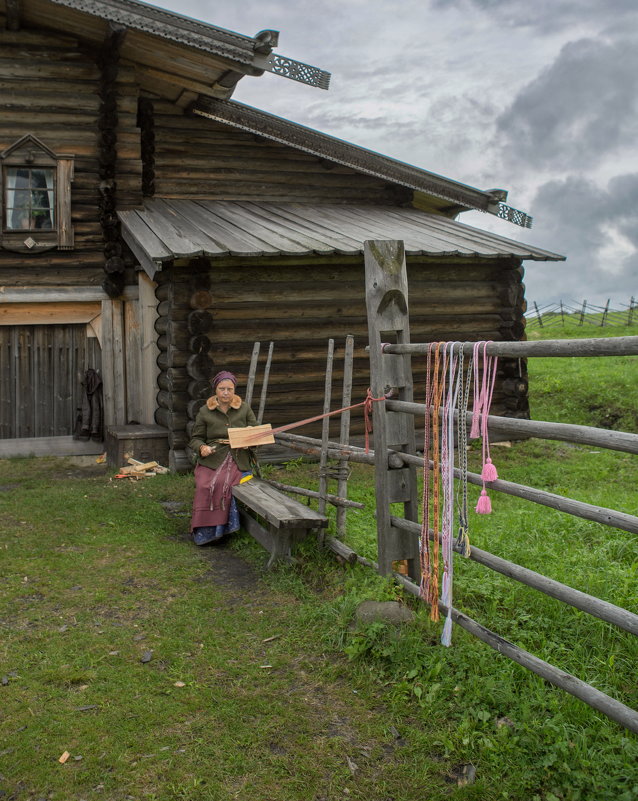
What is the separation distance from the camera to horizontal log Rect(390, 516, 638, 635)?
332 centimetres

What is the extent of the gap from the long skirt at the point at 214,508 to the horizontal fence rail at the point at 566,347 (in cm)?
324

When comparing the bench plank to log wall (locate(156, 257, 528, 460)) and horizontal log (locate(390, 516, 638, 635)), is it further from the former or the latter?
log wall (locate(156, 257, 528, 460))

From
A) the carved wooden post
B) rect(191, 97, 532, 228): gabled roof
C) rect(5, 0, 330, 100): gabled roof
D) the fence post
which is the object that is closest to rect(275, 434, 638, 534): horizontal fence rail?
the carved wooden post

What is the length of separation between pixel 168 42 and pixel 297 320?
→ 4082 mm

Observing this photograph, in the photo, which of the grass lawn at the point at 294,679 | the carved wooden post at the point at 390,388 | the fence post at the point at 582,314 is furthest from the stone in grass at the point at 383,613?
the fence post at the point at 582,314

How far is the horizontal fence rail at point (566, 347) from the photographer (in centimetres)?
318

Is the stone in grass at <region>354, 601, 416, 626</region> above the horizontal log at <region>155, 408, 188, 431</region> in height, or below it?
below

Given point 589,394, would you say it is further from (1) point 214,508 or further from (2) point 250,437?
(1) point 214,508

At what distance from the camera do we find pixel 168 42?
10.6m

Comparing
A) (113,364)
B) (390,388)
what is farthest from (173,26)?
(390,388)

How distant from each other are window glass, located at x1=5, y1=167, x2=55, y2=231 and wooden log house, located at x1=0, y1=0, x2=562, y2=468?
0.07 feet

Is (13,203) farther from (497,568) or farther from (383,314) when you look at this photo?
(497,568)

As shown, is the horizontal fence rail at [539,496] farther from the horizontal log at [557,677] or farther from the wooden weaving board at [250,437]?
the wooden weaving board at [250,437]

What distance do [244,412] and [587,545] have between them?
3.15 meters
